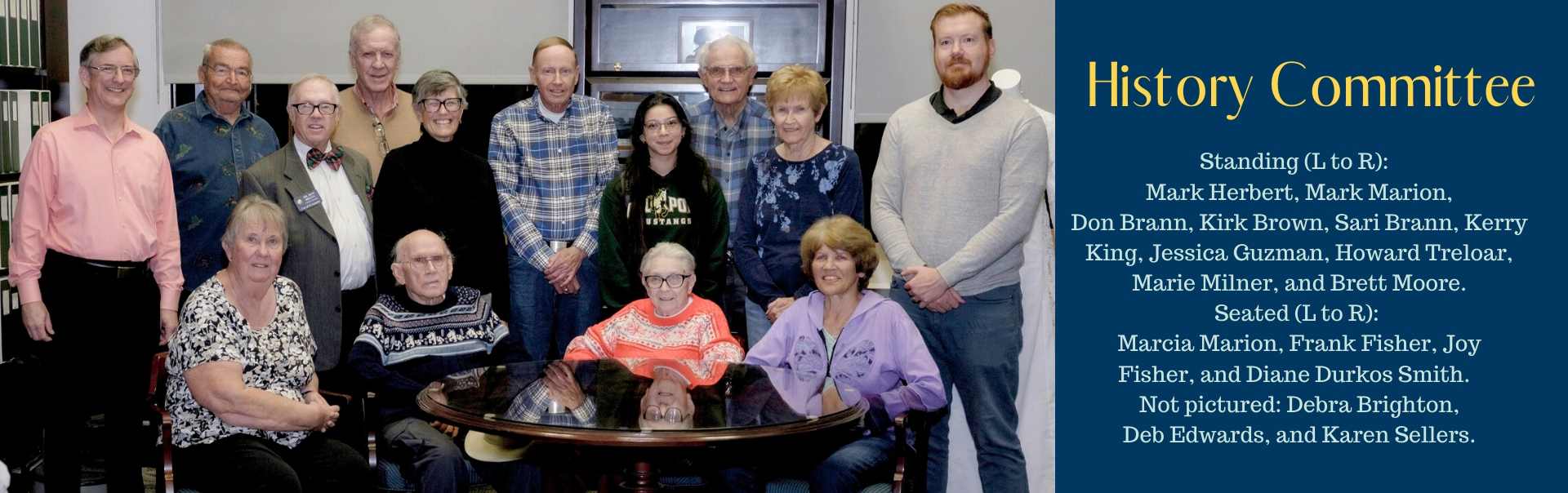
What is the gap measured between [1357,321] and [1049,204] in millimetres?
1066

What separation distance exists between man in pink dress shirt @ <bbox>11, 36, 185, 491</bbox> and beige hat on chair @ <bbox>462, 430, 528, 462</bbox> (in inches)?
39.8

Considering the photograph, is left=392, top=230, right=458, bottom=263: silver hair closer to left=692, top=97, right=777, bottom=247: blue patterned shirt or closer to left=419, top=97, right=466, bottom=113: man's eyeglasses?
left=419, top=97, right=466, bottom=113: man's eyeglasses

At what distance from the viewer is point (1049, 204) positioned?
3486 millimetres

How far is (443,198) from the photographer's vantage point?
12.0ft

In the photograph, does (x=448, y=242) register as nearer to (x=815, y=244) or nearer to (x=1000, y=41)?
(x=815, y=244)

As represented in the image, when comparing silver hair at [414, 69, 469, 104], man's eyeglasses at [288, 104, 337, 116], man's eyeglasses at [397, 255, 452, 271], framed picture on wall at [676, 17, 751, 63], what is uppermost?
framed picture on wall at [676, 17, 751, 63]

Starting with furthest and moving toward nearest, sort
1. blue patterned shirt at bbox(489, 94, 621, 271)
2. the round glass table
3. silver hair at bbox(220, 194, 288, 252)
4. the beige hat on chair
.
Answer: blue patterned shirt at bbox(489, 94, 621, 271), silver hair at bbox(220, 194, 288, 252), the beige hat on chair, the round glass table

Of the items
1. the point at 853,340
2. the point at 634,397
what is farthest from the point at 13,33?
the point at 853,340

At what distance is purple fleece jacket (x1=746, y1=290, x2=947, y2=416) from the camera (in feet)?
9.79

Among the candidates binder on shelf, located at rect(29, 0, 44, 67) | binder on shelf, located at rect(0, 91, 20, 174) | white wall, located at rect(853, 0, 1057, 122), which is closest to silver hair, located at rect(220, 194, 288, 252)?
binder on shelf, located at rect(0, 91, 20, 174)

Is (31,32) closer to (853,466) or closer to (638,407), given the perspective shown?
(638,407)

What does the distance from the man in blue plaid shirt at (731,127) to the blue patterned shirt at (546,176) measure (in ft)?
0.98

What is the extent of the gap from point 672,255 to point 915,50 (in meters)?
1.93

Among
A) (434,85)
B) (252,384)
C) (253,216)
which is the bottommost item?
(252,384)
